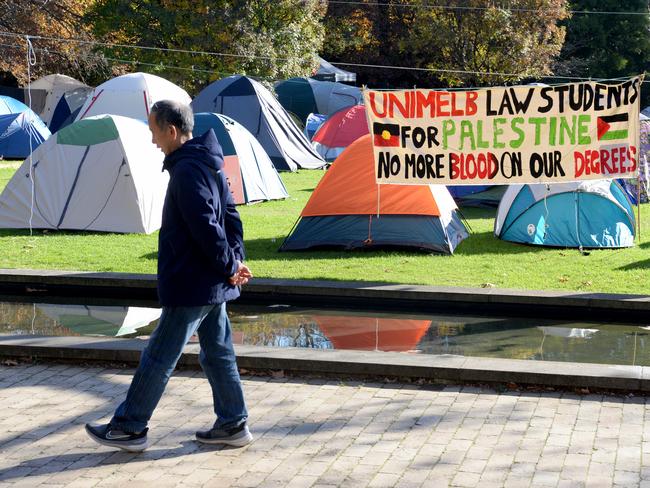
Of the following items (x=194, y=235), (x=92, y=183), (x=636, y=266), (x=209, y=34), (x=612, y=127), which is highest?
(x=194, y=235)

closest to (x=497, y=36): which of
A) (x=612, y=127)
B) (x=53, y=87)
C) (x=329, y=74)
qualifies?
(x=329, y=74)

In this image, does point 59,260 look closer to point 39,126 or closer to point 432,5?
→ point 39,126

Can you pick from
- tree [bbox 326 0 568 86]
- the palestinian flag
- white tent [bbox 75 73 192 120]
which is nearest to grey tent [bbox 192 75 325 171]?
white tent [bbox 75 73 192 120]

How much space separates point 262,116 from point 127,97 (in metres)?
3.21

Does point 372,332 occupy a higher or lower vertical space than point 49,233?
higher

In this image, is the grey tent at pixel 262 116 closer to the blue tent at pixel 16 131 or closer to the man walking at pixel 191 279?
the blue tent at pixel 16 131

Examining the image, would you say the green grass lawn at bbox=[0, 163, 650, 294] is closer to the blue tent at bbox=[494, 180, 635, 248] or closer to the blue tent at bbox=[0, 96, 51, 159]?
the blue tent at bbox=[494, 180, 635, 248]

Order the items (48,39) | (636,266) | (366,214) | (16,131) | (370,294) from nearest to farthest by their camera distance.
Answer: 1. (370,294)
2. (636,266)
3. (366,214)
4. (16,131)
5. (48,39)

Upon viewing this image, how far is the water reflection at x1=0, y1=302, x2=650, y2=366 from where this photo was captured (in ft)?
27.6

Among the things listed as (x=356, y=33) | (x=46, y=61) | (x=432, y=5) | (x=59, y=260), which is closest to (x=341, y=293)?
(x=59, y=260)

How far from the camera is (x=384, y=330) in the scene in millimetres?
9219

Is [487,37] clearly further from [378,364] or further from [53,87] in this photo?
[378,364]

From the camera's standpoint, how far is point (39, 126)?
2736 cm

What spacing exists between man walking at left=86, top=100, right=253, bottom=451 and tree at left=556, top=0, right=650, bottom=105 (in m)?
43.1
